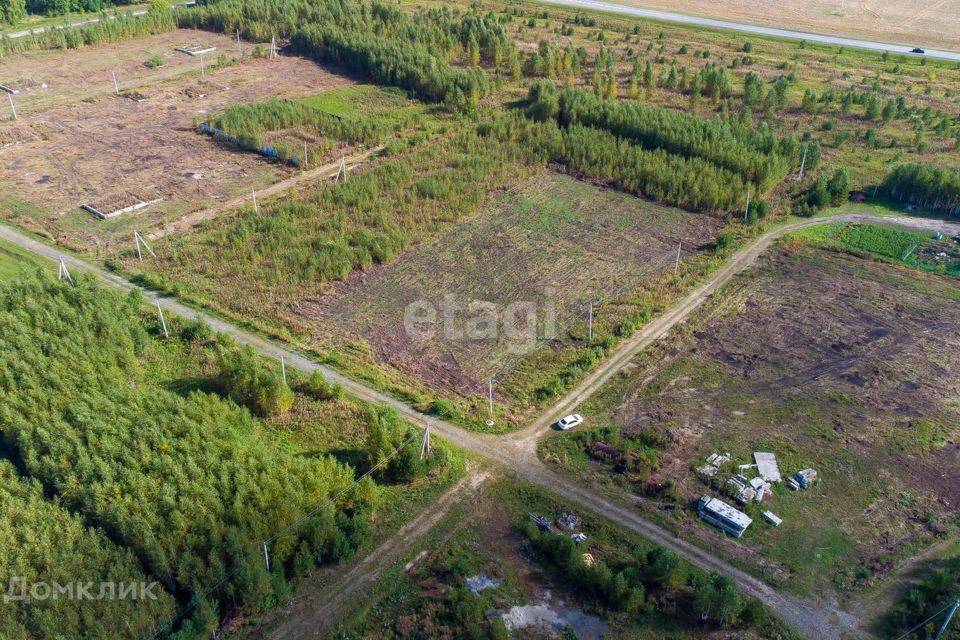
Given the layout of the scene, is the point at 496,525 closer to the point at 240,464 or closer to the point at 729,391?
the point at 240,464

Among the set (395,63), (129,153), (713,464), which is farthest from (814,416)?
(395,63)

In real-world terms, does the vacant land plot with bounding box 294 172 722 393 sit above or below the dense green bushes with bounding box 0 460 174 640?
above

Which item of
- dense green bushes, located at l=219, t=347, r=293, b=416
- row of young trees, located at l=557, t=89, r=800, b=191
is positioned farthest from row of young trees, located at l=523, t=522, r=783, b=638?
row of young trees, located at l=557, t=89, r=800, b=191

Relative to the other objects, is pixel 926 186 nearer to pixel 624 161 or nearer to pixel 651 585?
pixel 624 161

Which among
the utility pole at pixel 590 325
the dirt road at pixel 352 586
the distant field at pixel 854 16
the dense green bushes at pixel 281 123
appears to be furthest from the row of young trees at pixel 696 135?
the distant field at pixel 854 16

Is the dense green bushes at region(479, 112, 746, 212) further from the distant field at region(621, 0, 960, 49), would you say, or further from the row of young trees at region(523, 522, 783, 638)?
the distant field at region(621, 0, 960, 49)

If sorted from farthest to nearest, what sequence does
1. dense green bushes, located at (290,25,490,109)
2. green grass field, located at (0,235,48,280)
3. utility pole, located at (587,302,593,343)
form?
dense green bushes, located at (290,25,490,109) → green grass field, located at (0,235,48,280) → utility pole, located at (587,302,593,343)
